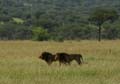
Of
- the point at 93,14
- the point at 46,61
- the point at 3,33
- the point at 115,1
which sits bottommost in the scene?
the point at 115,1

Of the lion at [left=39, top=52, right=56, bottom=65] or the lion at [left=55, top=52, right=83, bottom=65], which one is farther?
the lion at [left=39, top=52, right=56, bottom=65]

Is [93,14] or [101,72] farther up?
[101,72]

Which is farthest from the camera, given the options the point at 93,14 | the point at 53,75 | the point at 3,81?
the point at 93,14

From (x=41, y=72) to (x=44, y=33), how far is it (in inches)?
1587

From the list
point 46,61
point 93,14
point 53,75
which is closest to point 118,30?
point 93,14

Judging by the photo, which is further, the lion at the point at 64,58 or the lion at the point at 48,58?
the lion at the point at 48,58

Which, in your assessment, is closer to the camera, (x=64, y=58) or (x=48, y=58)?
(x=64, y=58)

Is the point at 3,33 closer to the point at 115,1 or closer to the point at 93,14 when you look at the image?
the point at 93,14

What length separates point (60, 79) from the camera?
10.7 meters

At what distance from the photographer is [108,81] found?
1020 cm

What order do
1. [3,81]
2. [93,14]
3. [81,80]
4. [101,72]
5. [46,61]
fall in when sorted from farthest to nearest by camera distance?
[93,14] < [46,61] < [101,72] < [81,80] < [3,81]

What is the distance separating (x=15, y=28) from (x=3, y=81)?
59.5 m

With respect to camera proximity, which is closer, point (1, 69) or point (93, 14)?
point (1, 69)

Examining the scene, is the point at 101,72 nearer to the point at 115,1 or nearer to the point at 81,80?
the point at 81,80
